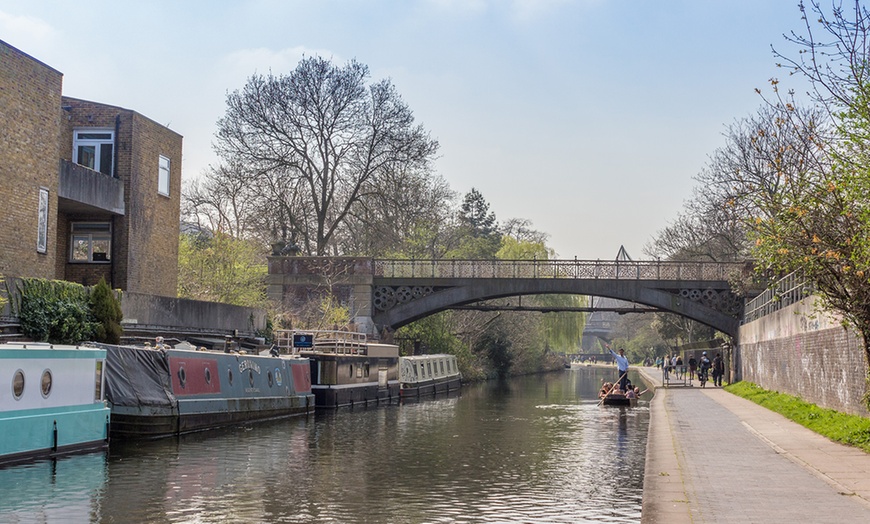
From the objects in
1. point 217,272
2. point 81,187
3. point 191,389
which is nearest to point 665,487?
point 191,389

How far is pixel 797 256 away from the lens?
16719mm

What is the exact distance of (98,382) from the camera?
65.3ft

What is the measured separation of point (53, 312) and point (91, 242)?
926 cm

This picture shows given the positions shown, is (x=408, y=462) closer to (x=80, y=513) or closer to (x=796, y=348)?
(x=80, y=513)

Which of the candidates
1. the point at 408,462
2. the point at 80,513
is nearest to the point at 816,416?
the point at 408,462

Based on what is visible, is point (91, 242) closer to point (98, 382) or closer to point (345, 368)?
point (345, 368)

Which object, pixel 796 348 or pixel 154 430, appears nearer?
pixel 154 430

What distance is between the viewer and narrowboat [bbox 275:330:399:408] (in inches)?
1320

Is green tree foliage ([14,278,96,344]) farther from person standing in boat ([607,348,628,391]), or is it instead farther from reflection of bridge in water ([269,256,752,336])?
reflection of bridge in water ([269,256,752,336])

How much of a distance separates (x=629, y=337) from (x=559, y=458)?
103255 millimetres

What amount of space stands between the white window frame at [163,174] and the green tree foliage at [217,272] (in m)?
7.34

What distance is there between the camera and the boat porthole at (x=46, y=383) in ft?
58.7

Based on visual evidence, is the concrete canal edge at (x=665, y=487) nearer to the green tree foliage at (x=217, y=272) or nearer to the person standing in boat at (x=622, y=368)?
the person standing in boat at (x=622, y=368)

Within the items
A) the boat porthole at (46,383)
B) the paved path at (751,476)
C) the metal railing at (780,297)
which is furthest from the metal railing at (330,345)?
the boat porthole at (46,383)
